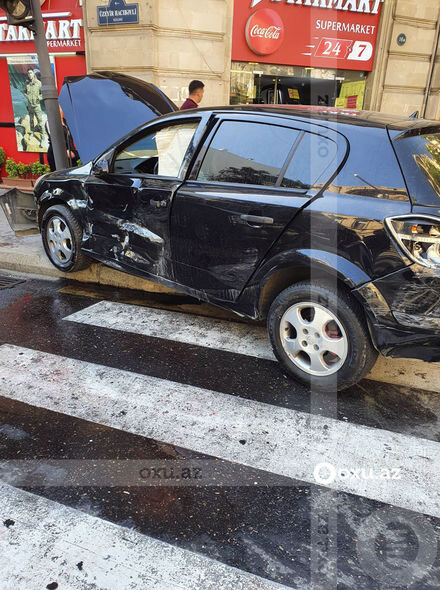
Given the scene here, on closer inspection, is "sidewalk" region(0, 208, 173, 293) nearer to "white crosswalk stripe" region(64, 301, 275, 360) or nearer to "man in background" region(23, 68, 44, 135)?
"white crosswalk stripe" region(64, 301, 275, 360)

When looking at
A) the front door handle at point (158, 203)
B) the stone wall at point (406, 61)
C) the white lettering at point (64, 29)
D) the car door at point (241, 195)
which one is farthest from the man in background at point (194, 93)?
the stone wall at point (406, 61)

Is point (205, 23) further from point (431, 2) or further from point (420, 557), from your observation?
point (420, 557)

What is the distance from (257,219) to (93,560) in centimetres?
219

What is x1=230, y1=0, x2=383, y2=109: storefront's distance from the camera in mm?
10336

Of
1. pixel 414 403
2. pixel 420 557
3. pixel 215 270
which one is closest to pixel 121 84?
pixel 215 270

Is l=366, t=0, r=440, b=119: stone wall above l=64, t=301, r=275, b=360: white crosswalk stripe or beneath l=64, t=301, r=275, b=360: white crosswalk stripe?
above

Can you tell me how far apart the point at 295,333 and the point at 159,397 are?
1.03 m

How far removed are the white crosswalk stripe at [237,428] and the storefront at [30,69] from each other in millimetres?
9636

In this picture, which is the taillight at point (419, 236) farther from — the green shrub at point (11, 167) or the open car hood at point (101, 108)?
the green shrub at point (11, 167)

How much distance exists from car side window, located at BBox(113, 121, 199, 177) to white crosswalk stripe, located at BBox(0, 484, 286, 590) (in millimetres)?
2684

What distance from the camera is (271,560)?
1.90m

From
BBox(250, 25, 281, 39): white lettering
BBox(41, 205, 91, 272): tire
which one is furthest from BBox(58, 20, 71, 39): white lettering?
BBox(41, 205, 91, 272): tire

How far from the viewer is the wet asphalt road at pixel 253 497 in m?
1.90

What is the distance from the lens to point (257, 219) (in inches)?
Result: 124
